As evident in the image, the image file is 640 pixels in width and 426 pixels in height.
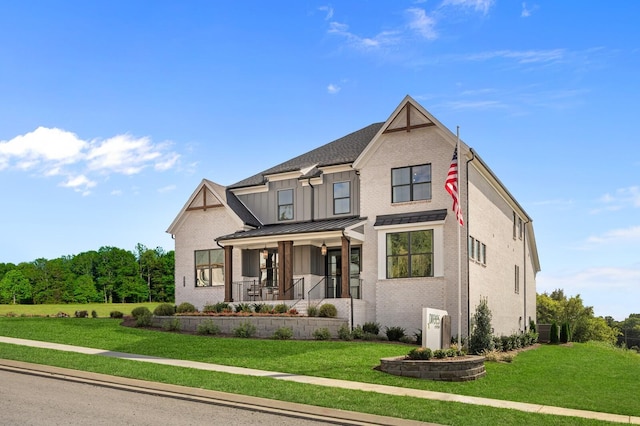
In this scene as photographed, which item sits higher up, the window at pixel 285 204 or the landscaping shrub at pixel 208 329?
the window at pixel 285 204

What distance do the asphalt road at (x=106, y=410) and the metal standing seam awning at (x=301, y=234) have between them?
1627 centimetres

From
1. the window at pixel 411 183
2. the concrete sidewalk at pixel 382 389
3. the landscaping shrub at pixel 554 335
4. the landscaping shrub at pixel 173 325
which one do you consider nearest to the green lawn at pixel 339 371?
the concrete sidewalk at pixel 382 389

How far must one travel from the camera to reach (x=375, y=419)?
44.4ft

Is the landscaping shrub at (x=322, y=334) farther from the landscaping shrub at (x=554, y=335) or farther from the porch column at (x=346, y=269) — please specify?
the landscaping shrub at (x=554, y=335)

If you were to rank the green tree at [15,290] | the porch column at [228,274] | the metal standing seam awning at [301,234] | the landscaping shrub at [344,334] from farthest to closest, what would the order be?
the green tree at [15,290] < the porch column at [228,274] < the metal standing seam awning at [301,234] < the landscaping shrub at [344,334]

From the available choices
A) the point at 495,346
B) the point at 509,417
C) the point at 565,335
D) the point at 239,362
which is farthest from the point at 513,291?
the point at 509,417

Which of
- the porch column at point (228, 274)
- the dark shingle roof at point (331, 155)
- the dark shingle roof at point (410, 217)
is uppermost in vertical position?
the dark shingle roof at point (331, 155)

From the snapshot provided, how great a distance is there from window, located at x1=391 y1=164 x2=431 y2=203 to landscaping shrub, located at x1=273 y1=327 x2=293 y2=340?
8096mm

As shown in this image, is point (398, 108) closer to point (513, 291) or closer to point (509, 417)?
point (513, 291)

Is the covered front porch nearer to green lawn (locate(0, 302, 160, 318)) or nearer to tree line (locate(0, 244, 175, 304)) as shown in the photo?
green lawn (locate(0, 302, 160, 318))

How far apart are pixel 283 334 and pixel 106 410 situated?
13.5 meters

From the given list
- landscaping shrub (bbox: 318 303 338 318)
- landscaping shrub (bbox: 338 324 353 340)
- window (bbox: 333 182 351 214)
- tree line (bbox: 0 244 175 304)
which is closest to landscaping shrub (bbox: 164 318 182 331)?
landscaping shrub (bbox: 318 303 338 318)

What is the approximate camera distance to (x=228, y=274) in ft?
111

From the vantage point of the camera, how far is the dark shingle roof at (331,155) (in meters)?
34.5
